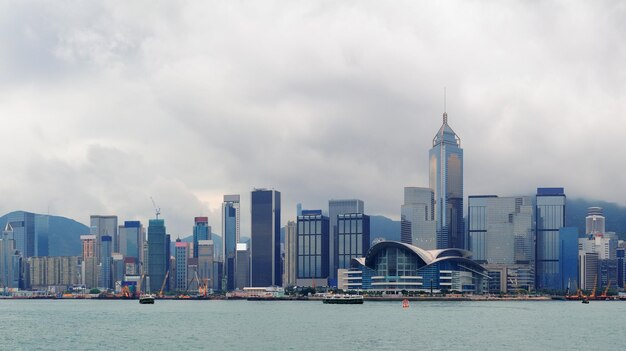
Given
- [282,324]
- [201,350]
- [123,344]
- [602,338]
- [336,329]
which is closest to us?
[201,350]

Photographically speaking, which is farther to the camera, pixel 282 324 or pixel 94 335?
pixel 282 324

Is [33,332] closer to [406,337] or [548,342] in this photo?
[406,337]

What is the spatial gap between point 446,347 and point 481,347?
3898 mm

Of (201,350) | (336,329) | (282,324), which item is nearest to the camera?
(201,350)

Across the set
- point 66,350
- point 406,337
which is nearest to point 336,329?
point 406,337

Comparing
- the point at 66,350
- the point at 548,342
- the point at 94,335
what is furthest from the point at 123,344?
the point at 548,342

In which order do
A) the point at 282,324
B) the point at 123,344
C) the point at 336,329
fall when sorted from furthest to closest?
the point at 282,324
the point at 336,329
the point at 123,344

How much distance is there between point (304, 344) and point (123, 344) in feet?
67.4

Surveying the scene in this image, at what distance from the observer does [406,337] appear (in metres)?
111

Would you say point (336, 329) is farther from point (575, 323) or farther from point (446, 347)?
point (575, 323)

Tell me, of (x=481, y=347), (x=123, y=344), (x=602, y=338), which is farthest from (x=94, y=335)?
(x=602, y=338)

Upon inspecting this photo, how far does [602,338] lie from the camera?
115125 millimetres

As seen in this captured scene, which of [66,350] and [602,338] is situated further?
[602,338]

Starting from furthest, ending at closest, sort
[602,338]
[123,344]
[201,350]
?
[602,338]
[123,344]
[201,350]
